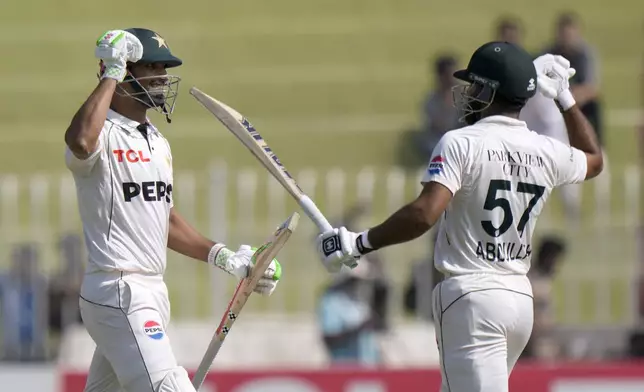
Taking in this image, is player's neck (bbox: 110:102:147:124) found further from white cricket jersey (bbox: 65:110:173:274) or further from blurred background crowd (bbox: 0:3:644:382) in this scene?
blurred background crowd (bbox: 0:3:644:382)

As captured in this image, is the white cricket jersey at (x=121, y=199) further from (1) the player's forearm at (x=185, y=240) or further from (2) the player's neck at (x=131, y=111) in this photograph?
(1) the player's forearm at (x=185, y=240)

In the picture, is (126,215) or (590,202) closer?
(126,215)

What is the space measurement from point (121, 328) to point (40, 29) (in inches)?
399

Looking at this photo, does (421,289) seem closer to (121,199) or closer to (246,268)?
(246,268)

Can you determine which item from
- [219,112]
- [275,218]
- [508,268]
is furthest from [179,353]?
[508,268]

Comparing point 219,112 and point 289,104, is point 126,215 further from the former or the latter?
point 289,104

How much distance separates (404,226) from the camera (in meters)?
6.05

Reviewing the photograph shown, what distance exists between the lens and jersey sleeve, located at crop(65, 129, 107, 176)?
6.21m

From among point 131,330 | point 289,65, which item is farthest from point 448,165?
point 289,65

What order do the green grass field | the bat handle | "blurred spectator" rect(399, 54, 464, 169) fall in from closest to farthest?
the bat handle
"blurred spectator" rect(399, 54, 464, 169)
the green grass field

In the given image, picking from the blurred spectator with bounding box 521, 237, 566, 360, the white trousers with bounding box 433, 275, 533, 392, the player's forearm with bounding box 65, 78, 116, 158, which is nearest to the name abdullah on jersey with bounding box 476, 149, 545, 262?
the white trousers with bounding box 433, 275, 533, 392

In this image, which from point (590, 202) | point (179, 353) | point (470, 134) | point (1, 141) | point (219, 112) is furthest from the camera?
point (1, 141)

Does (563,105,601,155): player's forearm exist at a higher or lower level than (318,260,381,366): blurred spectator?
higher

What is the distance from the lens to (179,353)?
1108cm
